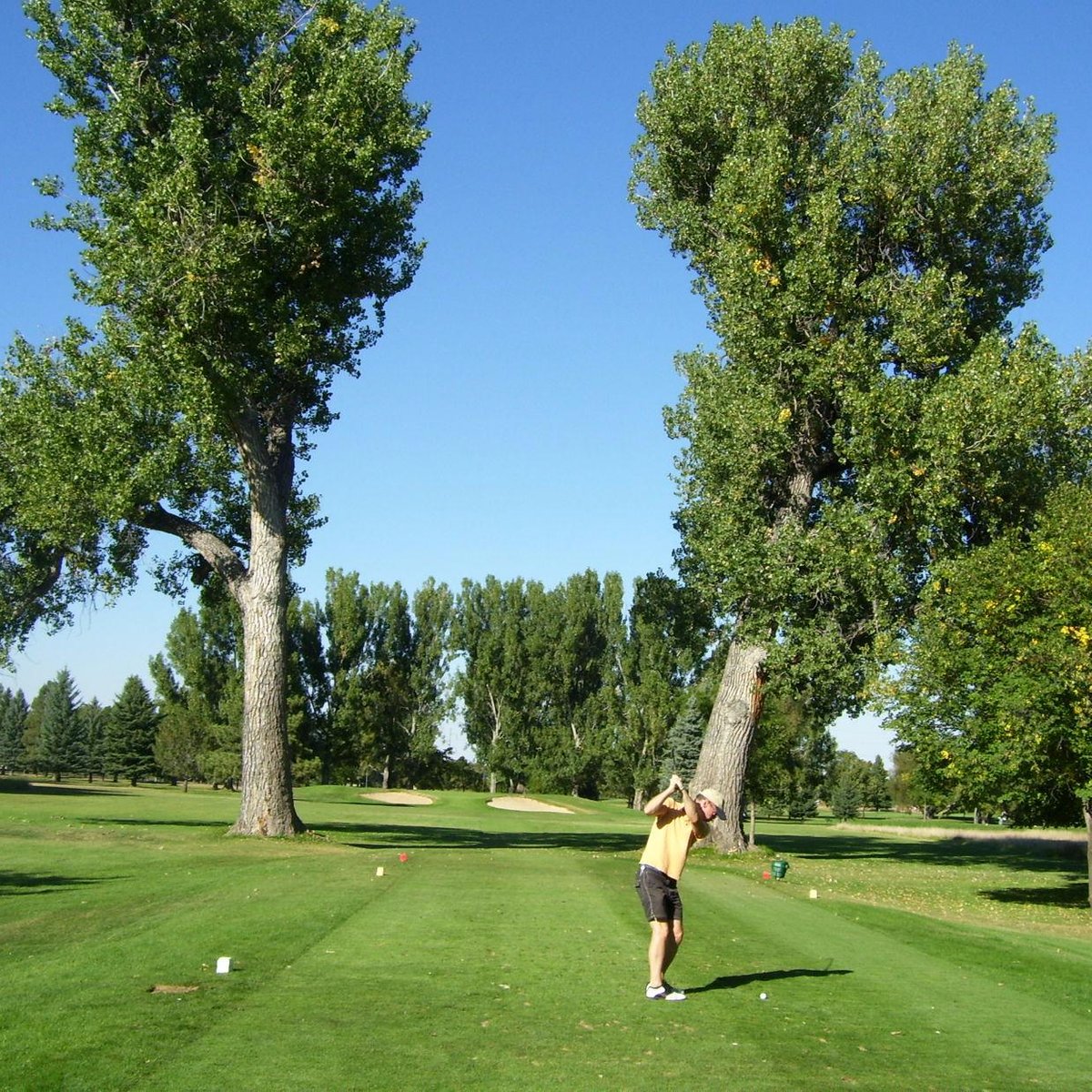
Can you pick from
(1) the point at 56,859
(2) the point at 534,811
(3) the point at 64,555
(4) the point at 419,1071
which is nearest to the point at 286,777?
(1) the point at 56,859

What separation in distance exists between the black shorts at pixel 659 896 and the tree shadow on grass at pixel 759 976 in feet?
2.21

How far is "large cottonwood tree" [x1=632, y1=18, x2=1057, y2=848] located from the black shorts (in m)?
16.9

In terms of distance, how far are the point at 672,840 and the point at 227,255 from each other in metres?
16.4

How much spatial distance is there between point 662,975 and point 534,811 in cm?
5111

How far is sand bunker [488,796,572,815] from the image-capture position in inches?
2399

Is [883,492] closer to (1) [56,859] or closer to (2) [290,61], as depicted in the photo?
(2) [290,61]

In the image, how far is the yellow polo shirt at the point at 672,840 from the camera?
9250 millimetres

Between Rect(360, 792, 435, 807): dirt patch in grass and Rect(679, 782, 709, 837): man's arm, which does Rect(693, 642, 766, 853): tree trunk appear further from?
Rect(360, 792, 435, 807): dirt patch in grass

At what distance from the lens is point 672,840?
930cm

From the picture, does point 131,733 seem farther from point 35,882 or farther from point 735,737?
point 35,882

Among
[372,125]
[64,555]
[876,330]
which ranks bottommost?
[64,555]

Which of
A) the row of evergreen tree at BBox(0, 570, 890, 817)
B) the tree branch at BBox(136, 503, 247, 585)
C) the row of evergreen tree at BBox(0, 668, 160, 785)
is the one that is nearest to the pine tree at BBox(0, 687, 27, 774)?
the row of evergreen tree at BBox(0, 668, 160, 785)

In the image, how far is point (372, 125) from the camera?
76.7 feet

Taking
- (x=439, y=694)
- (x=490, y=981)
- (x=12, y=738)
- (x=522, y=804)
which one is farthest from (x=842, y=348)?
(x=12, y=738)
